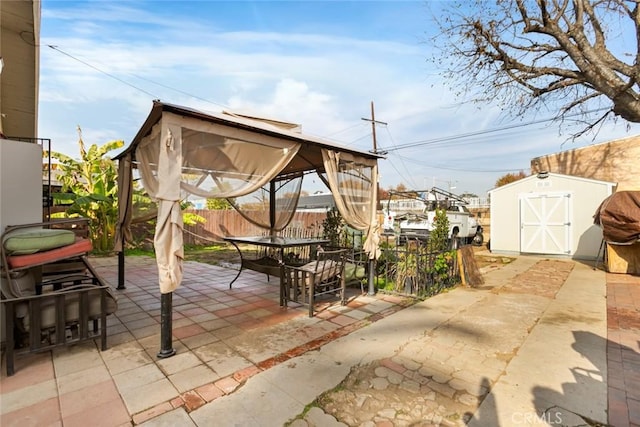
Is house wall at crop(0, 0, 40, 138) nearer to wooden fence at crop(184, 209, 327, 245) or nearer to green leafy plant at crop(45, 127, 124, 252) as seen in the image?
green leafy plant at crop(45, 127, 124, 252)

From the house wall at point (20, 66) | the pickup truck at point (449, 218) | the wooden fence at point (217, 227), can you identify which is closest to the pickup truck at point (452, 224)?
the pickup truck at point (449, 218)

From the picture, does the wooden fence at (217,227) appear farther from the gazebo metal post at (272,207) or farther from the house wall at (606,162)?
the house wall at (606,162)

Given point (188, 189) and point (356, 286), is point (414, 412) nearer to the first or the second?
point (188, 189)

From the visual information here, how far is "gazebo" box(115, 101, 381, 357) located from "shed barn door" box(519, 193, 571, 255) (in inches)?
323

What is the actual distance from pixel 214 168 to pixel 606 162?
14.4m

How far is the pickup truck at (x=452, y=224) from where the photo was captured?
11.7 metres

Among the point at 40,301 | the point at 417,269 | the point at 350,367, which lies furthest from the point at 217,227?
the point at 350,367

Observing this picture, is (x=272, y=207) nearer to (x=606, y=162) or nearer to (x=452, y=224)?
(x=452, y=224)

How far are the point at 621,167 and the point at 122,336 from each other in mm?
15544

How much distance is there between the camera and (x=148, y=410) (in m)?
2.08

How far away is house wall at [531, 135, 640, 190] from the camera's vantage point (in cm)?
1051

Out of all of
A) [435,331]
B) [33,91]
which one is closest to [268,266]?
[435,331]

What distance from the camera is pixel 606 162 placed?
11188 mm
